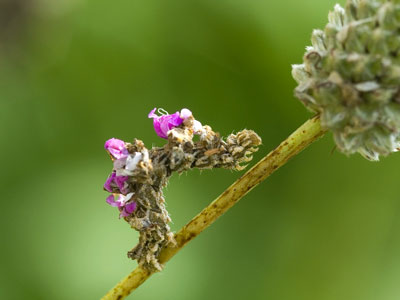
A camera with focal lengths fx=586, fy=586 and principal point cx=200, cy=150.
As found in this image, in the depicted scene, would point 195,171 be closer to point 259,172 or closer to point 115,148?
point 115,148

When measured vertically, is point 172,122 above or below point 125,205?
above

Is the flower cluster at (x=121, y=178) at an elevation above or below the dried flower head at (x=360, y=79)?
above

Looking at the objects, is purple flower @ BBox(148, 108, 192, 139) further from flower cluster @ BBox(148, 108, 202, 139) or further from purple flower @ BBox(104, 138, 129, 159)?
purple flower @ BBox(104, 138, 129, 159)

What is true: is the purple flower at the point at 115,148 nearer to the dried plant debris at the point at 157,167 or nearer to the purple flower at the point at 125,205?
the dried plant debris at the point at 157,167

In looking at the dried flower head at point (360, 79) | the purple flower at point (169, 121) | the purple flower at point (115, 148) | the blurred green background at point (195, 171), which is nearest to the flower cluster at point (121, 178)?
the purple flower at point (115, 148)

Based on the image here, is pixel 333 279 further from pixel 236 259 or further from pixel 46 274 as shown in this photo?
pixel 46 274

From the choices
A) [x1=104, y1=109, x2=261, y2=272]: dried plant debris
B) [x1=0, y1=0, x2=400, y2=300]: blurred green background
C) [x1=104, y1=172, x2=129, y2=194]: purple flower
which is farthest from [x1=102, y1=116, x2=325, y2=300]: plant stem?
[x1=0, y1=0, x2=400, y2=300]: blurred green background

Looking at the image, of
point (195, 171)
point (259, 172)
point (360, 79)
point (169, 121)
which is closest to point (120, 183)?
point (169, 121)
